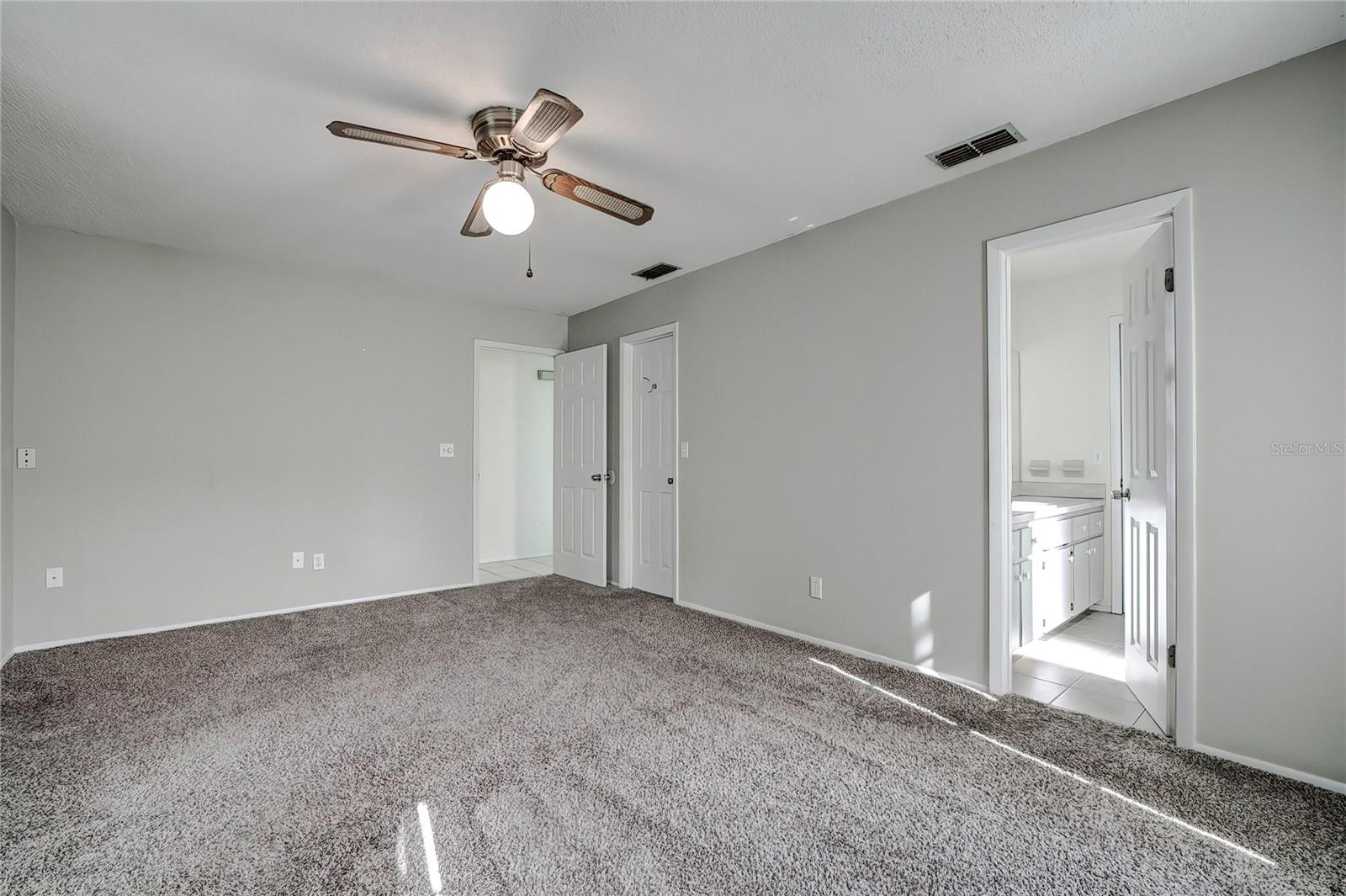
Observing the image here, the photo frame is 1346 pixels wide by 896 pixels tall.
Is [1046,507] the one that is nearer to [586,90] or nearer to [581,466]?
[586,90]

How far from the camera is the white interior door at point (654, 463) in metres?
4.79

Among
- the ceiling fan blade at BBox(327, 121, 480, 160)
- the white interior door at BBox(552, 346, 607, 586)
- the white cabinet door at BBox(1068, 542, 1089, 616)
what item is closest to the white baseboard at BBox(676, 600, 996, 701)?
the white interior door at BBox(552, 346, 607, 586)

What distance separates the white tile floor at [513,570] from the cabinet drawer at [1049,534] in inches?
159

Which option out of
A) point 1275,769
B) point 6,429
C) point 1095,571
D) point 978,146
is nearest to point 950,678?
point 1275,769

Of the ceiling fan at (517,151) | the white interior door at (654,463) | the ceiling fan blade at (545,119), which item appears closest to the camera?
the ceiling fan blade at (545,119)

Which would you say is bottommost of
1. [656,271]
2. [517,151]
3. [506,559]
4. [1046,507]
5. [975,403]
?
[506,559]

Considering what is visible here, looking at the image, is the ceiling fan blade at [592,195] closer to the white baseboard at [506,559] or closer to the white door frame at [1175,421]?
the white door frame at [1175,421]

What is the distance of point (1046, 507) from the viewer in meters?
3.70

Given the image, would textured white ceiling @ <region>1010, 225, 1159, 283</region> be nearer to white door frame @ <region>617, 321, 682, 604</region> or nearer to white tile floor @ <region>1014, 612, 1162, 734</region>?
white tile floor @ <region>1014, 612, 1162, 734</region>

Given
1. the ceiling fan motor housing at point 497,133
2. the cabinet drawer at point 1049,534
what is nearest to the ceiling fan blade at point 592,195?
the ceiling fan motor housing at point 497,133

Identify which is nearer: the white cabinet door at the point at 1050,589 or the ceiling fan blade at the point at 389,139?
the ceiling fan blade at the point at 389,139

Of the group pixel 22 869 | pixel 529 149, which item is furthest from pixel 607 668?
pixel 529 149

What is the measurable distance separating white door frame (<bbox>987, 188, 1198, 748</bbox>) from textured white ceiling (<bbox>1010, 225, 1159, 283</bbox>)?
119 cm

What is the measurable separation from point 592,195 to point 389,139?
2.48ft
